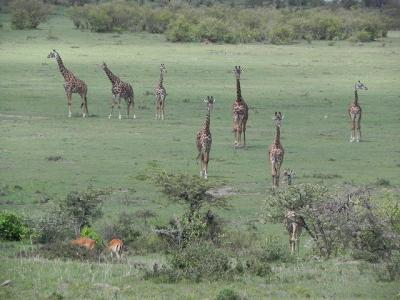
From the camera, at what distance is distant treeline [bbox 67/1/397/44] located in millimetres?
52500

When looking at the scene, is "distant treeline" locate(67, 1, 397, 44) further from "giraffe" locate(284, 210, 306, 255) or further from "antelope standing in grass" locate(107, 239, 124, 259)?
"antelope standing in grass" locate(107, 239, 124, 259)

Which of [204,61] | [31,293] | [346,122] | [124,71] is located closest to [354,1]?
[31,293]

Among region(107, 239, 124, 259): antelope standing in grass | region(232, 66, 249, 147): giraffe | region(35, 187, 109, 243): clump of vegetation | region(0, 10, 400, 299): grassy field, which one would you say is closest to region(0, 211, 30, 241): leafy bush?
region(35, 187, 109, 243): clump of vegetation

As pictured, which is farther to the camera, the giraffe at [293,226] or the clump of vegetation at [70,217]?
the clump of vegetation at [70,217]

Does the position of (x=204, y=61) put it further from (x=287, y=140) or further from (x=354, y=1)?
(x=354, y=1)

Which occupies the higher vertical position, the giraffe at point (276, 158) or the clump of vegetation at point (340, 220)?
the clump of vegetation at point (340, 220)

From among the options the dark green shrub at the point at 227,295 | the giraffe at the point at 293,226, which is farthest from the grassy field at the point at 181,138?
the giraffe at the point at 293,226

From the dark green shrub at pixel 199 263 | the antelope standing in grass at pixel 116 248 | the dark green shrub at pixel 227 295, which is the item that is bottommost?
the antelope standing in grass at pixel 116 248

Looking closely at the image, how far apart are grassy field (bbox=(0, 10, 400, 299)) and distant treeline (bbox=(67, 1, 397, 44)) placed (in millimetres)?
4456

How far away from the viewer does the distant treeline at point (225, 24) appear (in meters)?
52.5

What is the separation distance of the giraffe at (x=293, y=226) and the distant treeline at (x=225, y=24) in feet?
126

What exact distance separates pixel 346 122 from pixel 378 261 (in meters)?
16.4

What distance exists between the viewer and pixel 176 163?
830 inches

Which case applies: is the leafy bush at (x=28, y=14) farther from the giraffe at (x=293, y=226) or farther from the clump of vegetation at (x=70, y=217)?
the giraffe at (x=293, y=226)
